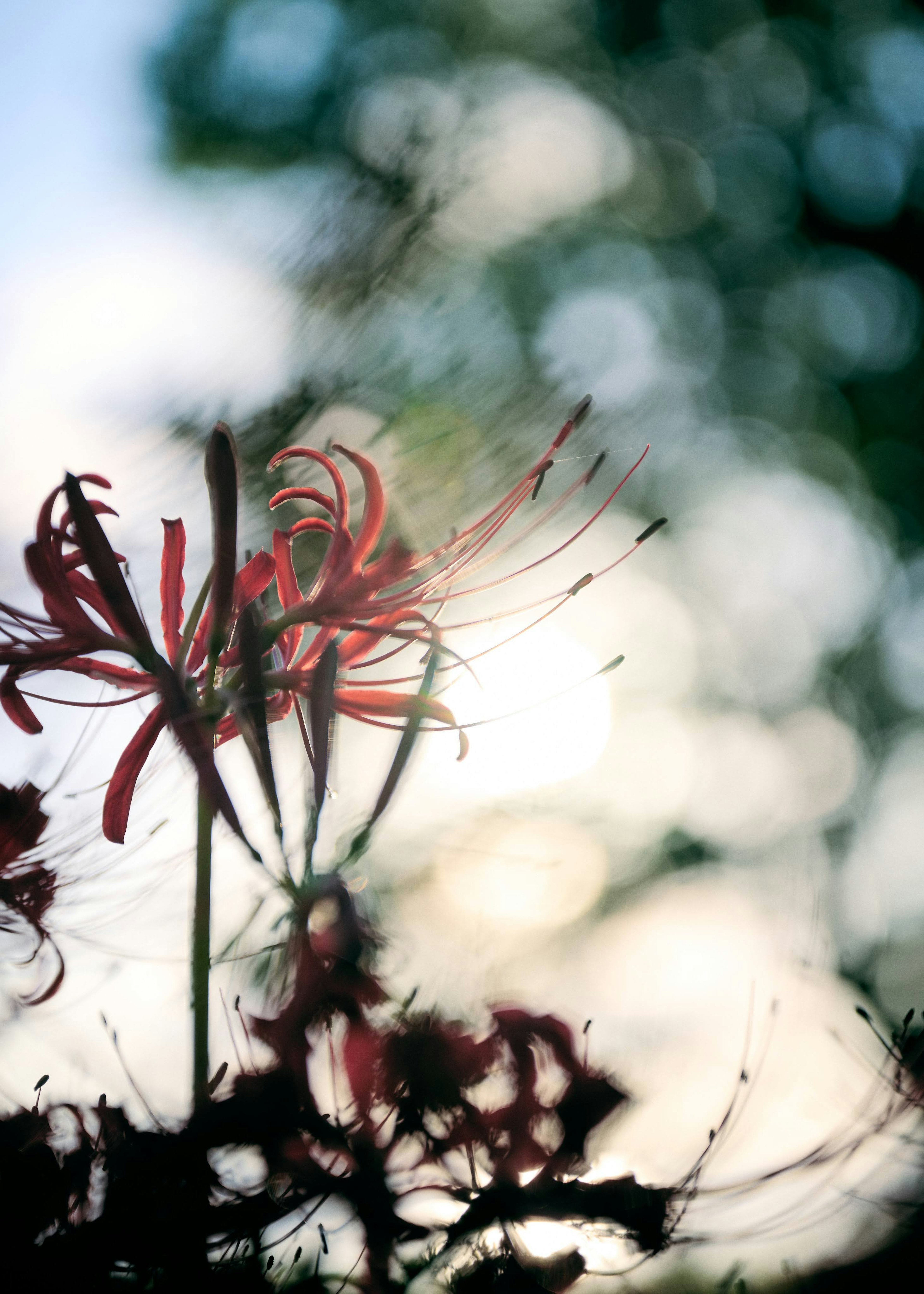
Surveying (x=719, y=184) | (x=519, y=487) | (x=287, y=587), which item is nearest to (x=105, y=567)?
(x=287, y=587)

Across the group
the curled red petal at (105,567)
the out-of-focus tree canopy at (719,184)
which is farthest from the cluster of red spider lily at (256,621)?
the out-of-focus tree canopy at (719,184)

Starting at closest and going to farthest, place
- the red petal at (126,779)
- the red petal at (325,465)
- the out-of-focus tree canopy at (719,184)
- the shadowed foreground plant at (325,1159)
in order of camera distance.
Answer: the shadowed foreground plant at (325,1159)
the red petal at (126,779)
the red petal at (325,465)
the out-of-focus tree canopy at (719,184)

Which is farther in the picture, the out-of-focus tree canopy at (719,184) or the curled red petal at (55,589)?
the out-of-focus tree canopy at (719,184)

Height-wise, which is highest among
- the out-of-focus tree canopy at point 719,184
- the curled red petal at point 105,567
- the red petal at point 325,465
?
the curled red petal at point 105,567

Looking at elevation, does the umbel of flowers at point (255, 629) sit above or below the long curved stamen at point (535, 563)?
above

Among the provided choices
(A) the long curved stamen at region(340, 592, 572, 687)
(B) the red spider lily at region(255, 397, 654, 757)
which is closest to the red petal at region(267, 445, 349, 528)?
(B) the red spider lily at region(255, 397, 654, 757)

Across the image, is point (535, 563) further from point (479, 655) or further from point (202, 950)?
point (202, 950)

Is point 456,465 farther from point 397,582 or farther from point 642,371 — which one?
point 642,371

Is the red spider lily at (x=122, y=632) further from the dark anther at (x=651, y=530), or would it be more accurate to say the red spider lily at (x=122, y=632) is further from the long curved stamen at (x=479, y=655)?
the dark anther at (x=651, y=530)
